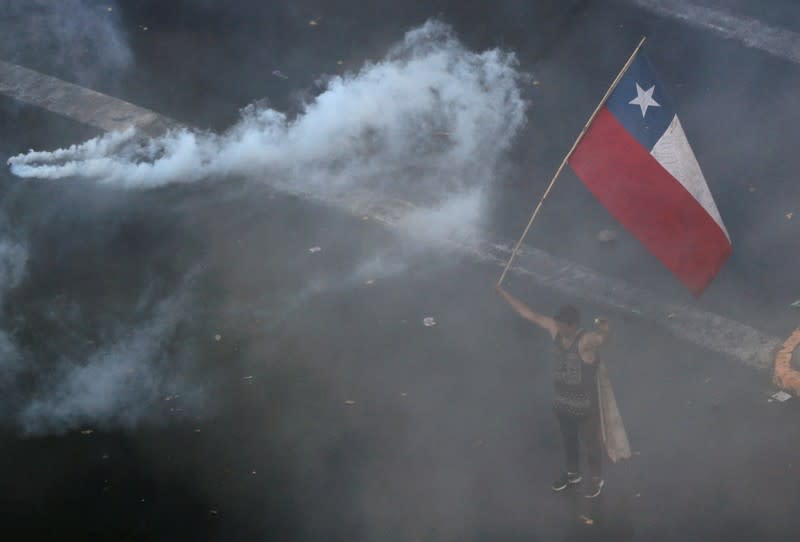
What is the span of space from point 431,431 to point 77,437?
262 cm

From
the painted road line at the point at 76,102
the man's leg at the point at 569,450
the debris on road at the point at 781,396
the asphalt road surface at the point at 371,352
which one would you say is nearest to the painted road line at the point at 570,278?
the painted road line at the point at 76,102

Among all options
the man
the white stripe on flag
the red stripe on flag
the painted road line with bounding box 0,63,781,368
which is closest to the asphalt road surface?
the painted road line with bounding box 0,63,781,368

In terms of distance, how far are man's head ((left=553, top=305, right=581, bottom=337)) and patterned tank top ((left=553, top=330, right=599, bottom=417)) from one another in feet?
0.16

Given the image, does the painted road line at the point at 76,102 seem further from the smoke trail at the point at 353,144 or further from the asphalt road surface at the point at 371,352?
the smoke trail at the point at 353,144

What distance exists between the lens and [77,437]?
774 centimetres

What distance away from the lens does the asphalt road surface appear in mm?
7004

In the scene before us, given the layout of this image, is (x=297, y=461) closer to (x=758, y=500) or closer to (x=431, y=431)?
(x=431, y=431)

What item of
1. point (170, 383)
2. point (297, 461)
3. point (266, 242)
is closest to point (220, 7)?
point (266, 242)

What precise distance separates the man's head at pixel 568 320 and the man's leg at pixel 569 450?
0.53 metres

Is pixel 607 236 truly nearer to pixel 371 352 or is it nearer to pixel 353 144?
pixel 371 352

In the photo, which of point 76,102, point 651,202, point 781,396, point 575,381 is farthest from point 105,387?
point 781,396

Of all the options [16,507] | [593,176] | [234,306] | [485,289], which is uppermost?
[593,176]

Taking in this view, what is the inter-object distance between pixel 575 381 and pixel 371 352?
2.18 meters

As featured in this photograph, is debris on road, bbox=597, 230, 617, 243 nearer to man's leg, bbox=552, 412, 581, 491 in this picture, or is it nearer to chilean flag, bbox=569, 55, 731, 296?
man's leg, bbox=552, 412, 581, 491
